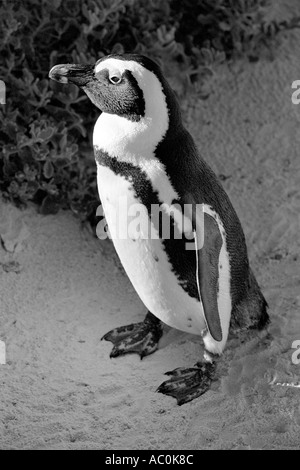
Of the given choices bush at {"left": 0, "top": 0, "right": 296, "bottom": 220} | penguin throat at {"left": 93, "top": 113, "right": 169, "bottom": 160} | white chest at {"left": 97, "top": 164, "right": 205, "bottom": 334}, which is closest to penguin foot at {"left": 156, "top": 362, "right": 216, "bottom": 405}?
white chest at {"left": 97, "top": 164, "right": 205, "bottom": 334}

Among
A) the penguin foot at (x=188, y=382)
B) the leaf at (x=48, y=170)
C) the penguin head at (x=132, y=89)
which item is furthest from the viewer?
the leaf at (x=48, y=170)

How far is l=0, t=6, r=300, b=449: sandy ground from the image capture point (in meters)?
2.33

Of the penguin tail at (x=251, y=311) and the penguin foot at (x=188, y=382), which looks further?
the penguin tail at (x=251, y=311)

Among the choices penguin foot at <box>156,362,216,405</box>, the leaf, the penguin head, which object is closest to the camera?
the penguin head

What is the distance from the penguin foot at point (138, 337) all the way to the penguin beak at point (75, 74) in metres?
0.76

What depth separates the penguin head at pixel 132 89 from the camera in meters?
2.20

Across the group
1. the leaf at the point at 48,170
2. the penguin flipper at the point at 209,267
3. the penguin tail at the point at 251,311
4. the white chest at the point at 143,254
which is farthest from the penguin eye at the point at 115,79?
the leaf at the point at 48,170

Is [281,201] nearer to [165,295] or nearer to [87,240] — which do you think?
[87,240]

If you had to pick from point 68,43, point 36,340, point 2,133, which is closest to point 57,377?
point 36,340

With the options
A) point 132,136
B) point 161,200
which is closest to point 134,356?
point 161,200

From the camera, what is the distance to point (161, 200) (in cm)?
225

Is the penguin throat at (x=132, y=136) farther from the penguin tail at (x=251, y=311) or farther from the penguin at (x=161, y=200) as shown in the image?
the penguin tail at (x=251, y=311)

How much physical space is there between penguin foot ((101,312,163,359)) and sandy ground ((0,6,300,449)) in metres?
0.03

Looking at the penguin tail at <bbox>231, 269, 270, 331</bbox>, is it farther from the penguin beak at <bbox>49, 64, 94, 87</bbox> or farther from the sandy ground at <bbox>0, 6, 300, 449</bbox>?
the penguin beak at <bbox>49, 64, 94, 87</bbox>
